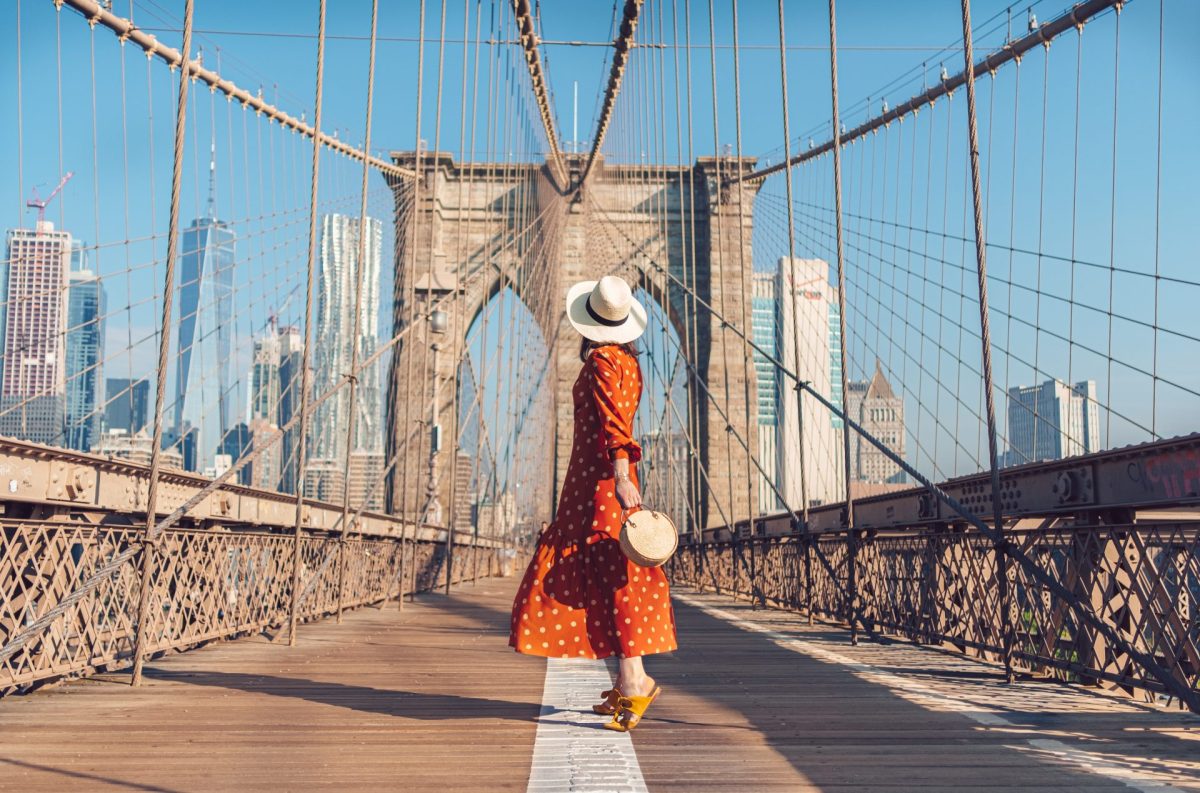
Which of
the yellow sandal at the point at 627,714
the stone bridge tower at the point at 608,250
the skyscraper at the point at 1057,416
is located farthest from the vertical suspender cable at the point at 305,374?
the stone bridge tower at the point at 608,250

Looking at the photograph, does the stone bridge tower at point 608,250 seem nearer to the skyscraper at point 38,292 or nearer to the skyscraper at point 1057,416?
the skyscraper at point 1057,416

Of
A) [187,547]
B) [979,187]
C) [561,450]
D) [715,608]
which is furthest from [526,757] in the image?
[561,450]

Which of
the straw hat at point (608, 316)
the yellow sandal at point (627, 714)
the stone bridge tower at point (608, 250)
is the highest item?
the stone bridge tower at point (608, 250)

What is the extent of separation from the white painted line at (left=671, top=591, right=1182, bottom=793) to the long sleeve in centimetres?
128

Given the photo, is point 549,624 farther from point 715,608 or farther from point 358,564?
point 715,608

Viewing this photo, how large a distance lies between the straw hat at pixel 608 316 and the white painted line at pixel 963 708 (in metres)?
1.53

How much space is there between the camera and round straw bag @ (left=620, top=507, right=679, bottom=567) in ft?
10.6

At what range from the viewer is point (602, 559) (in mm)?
3523

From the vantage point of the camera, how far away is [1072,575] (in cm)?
414

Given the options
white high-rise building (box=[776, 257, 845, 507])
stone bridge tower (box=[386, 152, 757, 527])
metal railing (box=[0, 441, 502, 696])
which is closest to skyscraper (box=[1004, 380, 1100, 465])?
white high-rise building (box=[776, 257, 845, 507])

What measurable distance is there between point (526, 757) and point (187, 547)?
272 cm

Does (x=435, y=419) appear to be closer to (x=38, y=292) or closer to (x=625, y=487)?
(x=38, y=292)

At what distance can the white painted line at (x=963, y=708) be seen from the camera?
2.55 metres

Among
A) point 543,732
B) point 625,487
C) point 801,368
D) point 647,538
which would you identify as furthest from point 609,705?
point 801,368
